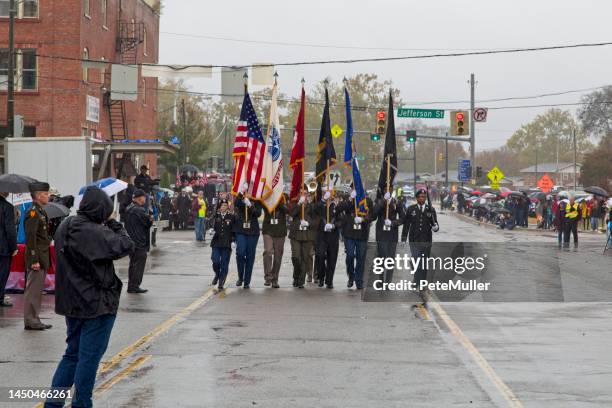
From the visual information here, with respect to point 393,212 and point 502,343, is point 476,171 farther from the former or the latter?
point 502,343

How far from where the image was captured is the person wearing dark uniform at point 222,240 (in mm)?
19719

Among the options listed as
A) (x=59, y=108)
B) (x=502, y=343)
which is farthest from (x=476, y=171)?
(x=502, y=343)

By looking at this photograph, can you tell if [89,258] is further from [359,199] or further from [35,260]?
[359,199]

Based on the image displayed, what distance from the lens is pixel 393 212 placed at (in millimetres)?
20422

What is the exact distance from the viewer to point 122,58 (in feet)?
175

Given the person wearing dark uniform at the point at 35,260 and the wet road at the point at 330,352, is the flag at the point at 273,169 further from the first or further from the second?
the person wearing dark uniform at the point at 35,260

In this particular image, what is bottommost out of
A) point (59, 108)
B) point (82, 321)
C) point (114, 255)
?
point (82, 321)

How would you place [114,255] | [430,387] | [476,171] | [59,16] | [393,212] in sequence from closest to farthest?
[114,255] < [430,387] < [393,212] < [59,16] < [476,171]

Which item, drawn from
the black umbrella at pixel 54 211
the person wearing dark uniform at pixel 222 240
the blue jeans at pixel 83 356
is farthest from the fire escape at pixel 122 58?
the blue jeans at pixel 83 356

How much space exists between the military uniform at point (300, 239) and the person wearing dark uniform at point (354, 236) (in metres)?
0.61

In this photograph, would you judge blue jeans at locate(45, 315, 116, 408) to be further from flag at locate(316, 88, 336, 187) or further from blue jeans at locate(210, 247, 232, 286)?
flag at locate(316, 88, 336, 187)

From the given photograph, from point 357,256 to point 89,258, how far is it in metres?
12.1

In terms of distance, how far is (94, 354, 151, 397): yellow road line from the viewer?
32.4 feet

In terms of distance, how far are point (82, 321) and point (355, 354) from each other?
4497mm
